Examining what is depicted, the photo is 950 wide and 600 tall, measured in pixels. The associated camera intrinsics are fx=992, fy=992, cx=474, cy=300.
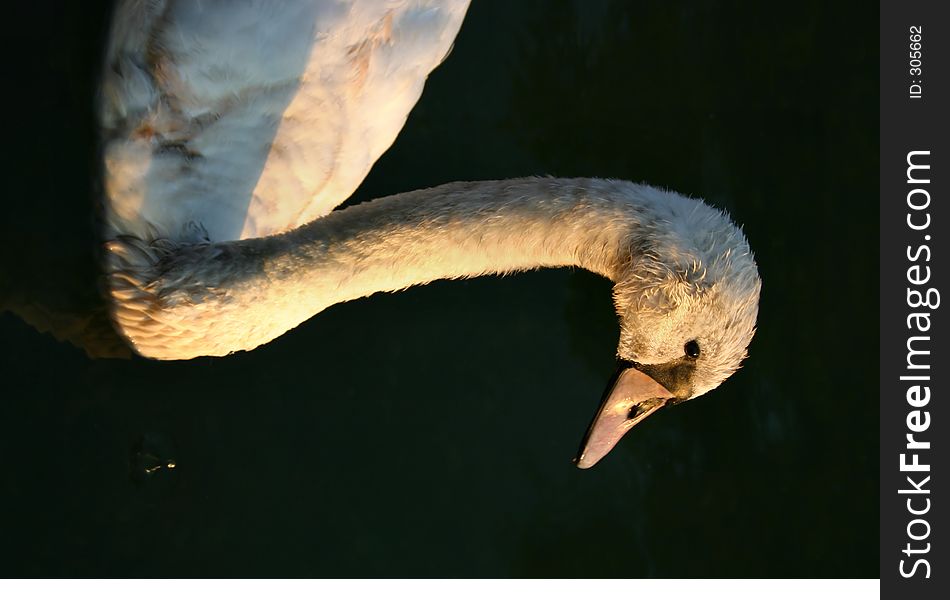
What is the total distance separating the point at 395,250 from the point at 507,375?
1.48 meters

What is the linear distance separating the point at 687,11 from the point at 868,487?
2.80 meters

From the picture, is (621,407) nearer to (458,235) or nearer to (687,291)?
(687,291)

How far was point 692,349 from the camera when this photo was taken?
3.63 metres

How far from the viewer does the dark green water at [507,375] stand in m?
4.22

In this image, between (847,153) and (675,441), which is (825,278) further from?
(675,441)

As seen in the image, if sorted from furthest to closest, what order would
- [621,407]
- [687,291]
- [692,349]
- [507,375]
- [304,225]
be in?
[507,375], [621,407], [304,225], [692,349], [687,291]

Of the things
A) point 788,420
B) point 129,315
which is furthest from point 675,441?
point 129,315

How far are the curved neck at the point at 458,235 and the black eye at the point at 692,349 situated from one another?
0.38 metres

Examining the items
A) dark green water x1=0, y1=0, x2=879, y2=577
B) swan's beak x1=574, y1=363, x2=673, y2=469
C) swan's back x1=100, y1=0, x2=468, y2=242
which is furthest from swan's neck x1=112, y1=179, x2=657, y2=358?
dark green water x1=0, y1=0, x2=879, y2=577

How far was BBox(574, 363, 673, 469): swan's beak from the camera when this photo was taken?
12.7ft

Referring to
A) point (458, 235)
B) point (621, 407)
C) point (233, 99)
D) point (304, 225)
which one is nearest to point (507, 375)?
point (621, 407)

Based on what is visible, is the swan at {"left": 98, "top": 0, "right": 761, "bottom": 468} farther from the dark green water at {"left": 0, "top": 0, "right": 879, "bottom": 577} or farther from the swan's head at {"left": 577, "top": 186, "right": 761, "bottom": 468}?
the dark green water at {"left": 0, "top": 0, "right": 879, "bottom": 577}

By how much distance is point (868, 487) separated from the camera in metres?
5.45

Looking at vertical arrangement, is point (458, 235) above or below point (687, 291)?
above
